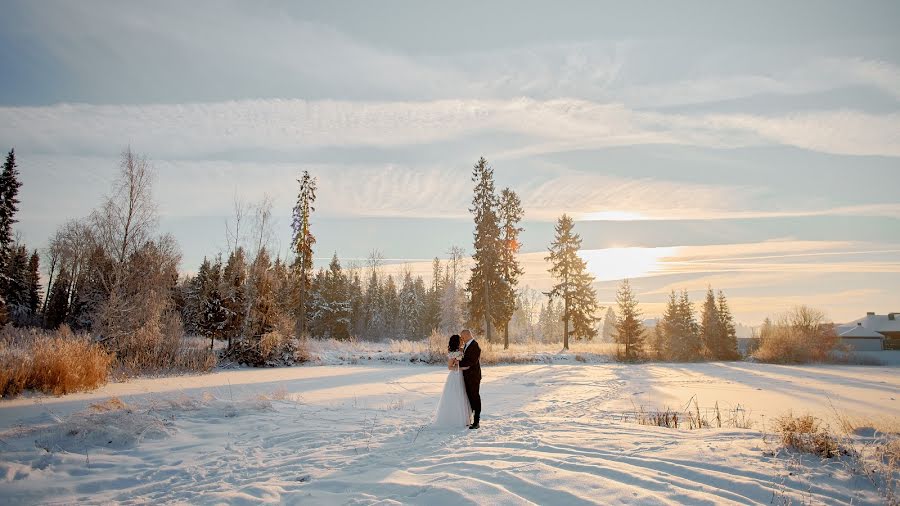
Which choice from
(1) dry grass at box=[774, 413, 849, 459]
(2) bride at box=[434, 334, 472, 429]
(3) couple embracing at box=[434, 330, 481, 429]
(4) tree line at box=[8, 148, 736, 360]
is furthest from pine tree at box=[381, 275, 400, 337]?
(1) dry grass at box=[774, 413, 849, 459]

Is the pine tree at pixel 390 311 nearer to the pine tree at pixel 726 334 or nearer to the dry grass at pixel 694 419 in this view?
the pine tree at pixel 726 334

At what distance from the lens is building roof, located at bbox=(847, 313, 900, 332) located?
180 ft

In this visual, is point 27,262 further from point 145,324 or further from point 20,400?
point 20,400

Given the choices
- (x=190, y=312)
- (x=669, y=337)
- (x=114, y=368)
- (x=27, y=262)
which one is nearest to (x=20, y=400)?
(x=114, y=368)

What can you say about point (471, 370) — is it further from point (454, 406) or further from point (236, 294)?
point (236, 294)

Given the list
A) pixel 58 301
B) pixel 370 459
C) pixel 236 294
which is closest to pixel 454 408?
pixel 370 459

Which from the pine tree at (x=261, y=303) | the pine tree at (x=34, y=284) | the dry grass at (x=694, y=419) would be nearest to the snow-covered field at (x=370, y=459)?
the dry grass at (x=694, y=419)

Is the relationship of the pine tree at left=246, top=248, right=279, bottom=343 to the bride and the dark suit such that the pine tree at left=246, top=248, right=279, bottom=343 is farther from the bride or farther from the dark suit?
the dark suit

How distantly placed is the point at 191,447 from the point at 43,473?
1677mm

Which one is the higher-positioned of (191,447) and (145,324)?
(145,324)

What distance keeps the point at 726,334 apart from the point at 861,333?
1845cm

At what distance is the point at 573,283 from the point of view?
145 ft

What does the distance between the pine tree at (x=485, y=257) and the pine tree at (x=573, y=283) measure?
8208 mm

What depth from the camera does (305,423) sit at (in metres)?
8.48
